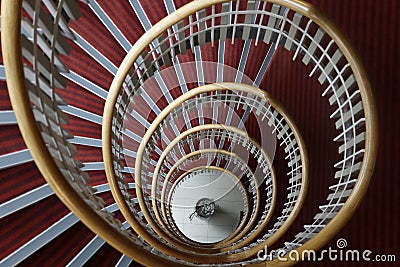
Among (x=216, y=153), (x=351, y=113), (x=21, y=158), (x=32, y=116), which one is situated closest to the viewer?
(x=32, y=116)

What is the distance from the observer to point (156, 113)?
16.0ft

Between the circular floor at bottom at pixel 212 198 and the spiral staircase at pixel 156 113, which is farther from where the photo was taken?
the circular floor at bottom at pixel 212 198

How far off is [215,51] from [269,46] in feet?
1.86

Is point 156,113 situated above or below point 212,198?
above

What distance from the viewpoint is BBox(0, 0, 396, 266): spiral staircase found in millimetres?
1537

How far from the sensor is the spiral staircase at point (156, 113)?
5.04ft

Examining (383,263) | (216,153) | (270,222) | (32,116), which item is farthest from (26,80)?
(216,153)

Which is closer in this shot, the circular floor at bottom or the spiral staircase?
the spiral staircase

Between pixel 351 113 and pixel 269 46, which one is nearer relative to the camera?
pixel 351 113

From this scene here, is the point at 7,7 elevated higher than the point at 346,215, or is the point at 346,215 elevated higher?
the point at 7,7

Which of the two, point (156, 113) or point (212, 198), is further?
point (212, 198)

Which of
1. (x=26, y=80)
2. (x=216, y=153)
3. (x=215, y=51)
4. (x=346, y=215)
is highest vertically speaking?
(x=215, y=51)

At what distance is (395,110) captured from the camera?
10.2 feet

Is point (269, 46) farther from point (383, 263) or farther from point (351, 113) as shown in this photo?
point (383, 263)
